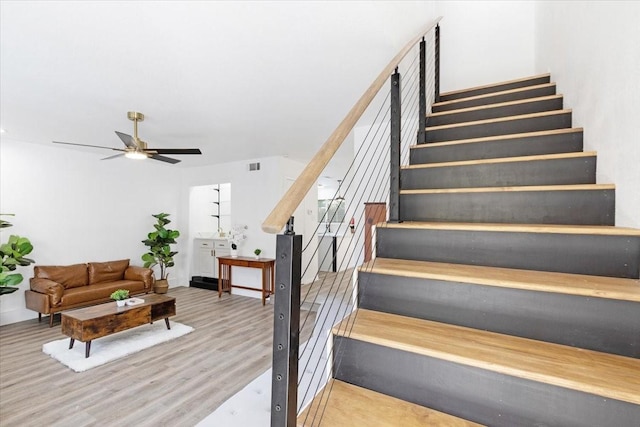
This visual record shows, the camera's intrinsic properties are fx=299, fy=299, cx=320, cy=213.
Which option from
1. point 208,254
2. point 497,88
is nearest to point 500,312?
point 497,88

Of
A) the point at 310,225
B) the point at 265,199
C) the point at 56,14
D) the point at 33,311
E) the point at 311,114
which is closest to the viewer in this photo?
the point at 56,14

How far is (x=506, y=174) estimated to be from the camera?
184 cm

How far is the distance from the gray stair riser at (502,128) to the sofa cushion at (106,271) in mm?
5533

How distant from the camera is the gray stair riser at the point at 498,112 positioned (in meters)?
2.41

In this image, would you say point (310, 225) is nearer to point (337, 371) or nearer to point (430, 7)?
point (430, 7)

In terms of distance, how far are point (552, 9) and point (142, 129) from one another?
484 cm

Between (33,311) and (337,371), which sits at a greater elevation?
(337,371)

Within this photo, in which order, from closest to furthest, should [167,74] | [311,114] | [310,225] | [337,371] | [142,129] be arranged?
[337,371] < [167,74] < [311,114] < [142,129] < [310,225]

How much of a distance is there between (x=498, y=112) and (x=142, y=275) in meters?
5.71

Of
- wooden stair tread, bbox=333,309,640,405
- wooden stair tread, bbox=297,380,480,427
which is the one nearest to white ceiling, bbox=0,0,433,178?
wooden stair tread, bbox=333,309,640,405

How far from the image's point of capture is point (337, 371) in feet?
4.05

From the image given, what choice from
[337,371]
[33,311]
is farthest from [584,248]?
[33,311]

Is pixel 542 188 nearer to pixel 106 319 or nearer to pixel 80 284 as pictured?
pixel 106 319

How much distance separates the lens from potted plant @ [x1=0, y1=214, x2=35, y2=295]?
12.3 feet
